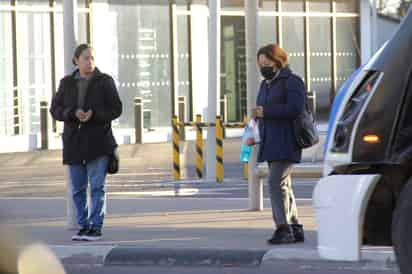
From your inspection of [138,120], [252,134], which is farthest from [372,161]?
[138,120]

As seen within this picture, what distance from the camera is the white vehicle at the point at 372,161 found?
7.78 metres

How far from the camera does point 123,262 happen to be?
11.9 m

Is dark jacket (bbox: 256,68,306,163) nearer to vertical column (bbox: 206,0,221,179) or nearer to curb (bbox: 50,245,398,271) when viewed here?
curb (bbox: 50,245,398,271)

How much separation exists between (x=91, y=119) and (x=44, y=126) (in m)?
17.6

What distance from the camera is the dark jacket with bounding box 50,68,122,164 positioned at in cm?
1246

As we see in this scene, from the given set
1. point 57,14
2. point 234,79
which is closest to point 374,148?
point 57,14

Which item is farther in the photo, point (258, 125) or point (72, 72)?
point (72, 72)

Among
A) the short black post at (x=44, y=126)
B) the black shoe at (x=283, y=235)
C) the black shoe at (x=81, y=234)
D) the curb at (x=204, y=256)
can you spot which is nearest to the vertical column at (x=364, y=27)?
the short black post at (x=44, y=126)

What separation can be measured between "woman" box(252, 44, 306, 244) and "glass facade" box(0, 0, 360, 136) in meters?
19.6

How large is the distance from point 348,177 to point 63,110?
17.1ft

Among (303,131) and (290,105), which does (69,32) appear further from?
(303,131)

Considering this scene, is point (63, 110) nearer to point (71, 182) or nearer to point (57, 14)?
point (71, 182)

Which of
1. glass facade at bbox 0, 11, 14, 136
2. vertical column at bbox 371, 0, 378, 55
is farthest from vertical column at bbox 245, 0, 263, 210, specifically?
vertical column at bbox 371, 0, 378, 55

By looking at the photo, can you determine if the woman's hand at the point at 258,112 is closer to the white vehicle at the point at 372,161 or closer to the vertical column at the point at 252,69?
the vertical column at the point at 252,69
